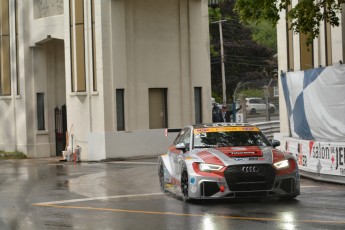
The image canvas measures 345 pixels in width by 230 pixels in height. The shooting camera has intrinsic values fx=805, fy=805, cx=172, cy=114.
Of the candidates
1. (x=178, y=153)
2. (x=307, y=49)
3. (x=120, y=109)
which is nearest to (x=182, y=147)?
(x=178, y=153)

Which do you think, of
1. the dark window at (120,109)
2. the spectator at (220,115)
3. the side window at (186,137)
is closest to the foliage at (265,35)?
the spectator at (220,115)

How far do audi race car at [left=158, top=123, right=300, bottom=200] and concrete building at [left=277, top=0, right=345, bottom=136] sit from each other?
7410mm

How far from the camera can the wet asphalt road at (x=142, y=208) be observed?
12.2 metres

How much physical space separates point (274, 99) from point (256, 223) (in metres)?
28.7

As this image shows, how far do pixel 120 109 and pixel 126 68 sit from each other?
162 centimetres

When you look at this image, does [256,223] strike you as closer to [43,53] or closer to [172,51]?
[172,51]

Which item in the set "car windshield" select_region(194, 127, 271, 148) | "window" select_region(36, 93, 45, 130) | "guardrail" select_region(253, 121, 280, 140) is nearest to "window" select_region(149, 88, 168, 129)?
"guardrail" select_region(253, 121, 280, 140)

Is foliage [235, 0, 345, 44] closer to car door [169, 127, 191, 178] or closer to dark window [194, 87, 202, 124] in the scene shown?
car door [169, 127, 191, 178]

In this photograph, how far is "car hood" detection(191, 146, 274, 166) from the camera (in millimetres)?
14469

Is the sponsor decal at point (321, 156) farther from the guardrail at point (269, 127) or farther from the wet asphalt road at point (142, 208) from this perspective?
the guardrail at point (269, 127)

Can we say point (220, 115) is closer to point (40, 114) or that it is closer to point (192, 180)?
point (40, 114)

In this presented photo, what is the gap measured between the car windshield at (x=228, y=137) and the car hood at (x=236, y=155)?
45 centimetres

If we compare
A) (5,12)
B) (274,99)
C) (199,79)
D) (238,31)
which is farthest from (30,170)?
(238,31)

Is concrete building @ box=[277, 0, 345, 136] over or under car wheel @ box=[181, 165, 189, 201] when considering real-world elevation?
over
